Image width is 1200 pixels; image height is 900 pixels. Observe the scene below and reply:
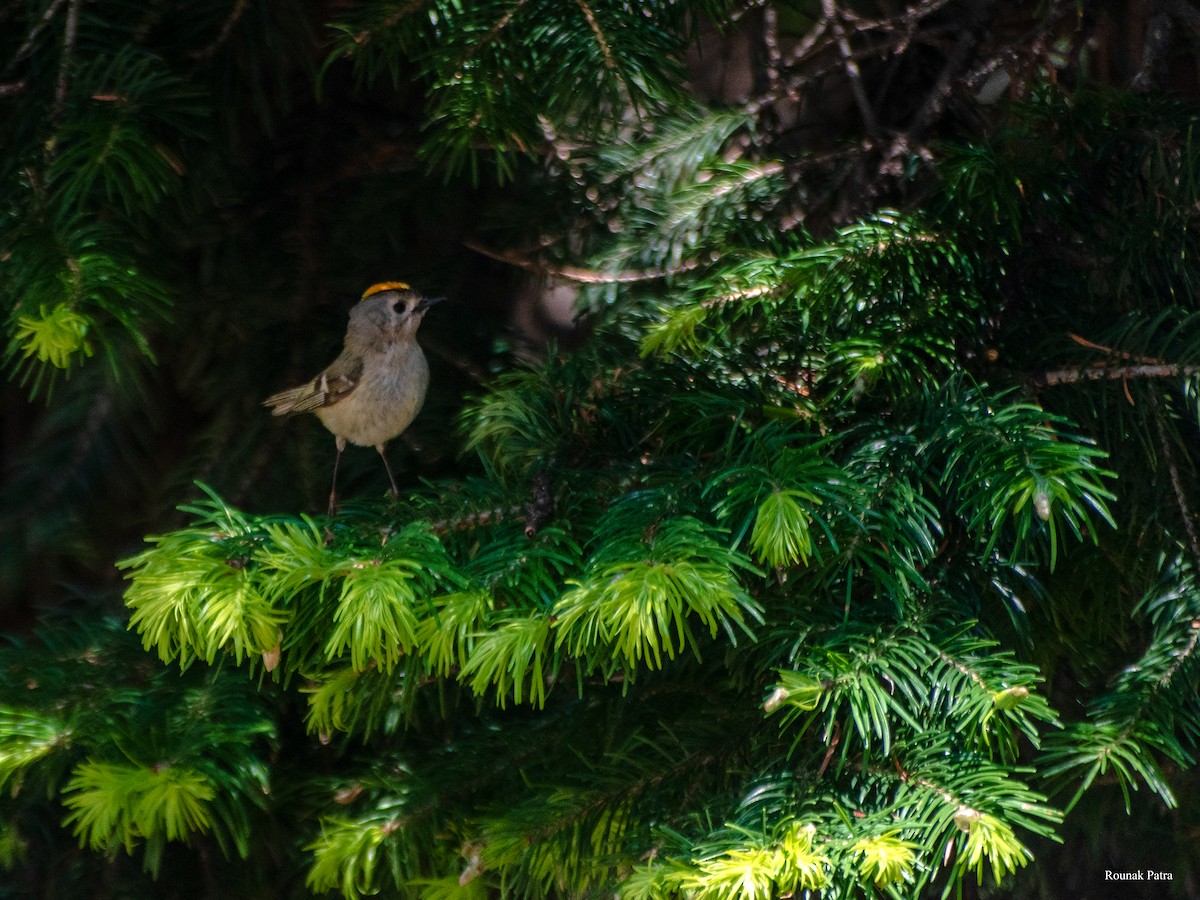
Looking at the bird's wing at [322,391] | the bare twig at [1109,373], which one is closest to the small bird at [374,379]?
the bird's wing at [322,391]

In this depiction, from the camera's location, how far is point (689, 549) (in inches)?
39.4

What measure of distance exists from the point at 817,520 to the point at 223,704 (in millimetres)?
886

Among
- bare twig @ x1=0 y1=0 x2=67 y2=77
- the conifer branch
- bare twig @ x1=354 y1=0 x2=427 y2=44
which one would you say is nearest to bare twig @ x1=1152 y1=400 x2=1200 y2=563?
bare twig @ x1=354 y1=0 x2=427 y2=44

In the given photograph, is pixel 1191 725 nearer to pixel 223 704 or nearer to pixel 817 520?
pixel 817 520

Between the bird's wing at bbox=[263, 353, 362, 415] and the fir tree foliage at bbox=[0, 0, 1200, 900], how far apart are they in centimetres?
30

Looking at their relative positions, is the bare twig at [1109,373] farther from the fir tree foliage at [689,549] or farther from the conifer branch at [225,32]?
the conifer branch at [225,32]

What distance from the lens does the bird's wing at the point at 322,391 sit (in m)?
1.85

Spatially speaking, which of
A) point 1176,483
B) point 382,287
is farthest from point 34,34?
point 1176,483

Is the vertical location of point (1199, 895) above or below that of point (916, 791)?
below

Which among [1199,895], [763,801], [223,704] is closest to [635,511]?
[763,801]

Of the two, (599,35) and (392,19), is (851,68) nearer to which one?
(599,35)

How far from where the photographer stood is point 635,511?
1.12 m

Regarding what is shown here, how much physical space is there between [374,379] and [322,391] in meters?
0.11

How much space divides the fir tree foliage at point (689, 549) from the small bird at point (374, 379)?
11.8 inches
